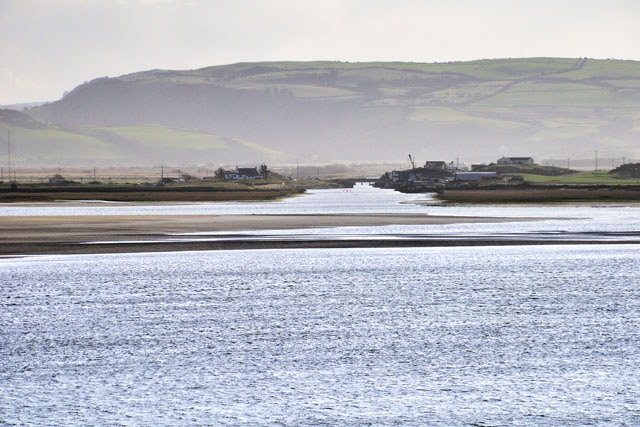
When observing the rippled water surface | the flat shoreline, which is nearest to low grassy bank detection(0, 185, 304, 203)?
the flat shoreline

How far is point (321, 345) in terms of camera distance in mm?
19766

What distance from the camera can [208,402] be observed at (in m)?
15.0

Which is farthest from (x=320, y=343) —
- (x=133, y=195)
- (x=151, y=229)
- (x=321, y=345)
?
(x=133, y=195)

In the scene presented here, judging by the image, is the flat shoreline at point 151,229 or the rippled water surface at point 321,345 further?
the flat shoreline at point 151,229

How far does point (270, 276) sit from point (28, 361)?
14620 millimetres

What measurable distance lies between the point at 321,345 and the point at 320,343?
22cm

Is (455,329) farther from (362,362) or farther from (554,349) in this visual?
(362,362)

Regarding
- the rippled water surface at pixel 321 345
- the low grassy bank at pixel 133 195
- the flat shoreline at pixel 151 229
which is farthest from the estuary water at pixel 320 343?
the low grassy bank at pixel 133 195

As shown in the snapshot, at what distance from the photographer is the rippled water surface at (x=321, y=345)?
14680mm

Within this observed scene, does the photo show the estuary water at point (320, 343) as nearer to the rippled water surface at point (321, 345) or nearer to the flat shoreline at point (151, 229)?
the rippled water surface at point (321, 345)

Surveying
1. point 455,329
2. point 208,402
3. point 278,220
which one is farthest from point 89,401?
point 278,220

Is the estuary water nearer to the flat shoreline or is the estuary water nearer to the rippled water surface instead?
the rippled water surface

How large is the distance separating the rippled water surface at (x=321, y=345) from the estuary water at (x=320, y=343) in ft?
0.20

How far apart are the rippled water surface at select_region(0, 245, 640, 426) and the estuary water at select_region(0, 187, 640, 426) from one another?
6 cm
